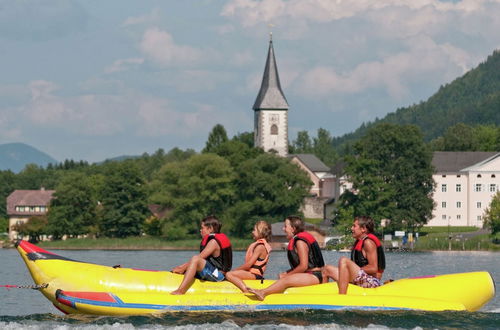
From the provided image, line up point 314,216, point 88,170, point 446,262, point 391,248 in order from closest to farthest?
1. point 446,262
2. point 391,248
3. point 314,216
4. point 88,170

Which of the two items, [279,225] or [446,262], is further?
[279,225]

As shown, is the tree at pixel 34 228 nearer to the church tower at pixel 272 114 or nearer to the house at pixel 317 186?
the house at pixel 317 186

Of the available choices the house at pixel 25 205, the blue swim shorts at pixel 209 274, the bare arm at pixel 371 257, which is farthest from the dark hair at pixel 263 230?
the house at pixel 25 205

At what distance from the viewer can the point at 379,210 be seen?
87.3 metres

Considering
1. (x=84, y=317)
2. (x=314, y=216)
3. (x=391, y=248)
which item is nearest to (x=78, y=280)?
(x=84, y=317)

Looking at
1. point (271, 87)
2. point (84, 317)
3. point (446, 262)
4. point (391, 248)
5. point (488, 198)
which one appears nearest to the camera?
point (84, 317)

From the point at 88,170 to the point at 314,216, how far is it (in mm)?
41973

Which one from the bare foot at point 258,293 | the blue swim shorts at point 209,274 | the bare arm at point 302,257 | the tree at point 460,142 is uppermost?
the tree at point 460,142

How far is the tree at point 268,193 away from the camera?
86688 millimetres

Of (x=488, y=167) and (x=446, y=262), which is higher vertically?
(x=488, y=167)

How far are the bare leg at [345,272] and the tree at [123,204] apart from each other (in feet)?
245

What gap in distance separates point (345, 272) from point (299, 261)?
0.90 m

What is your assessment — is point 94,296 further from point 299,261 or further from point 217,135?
point 217,135

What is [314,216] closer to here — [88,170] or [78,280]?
[88,170]
